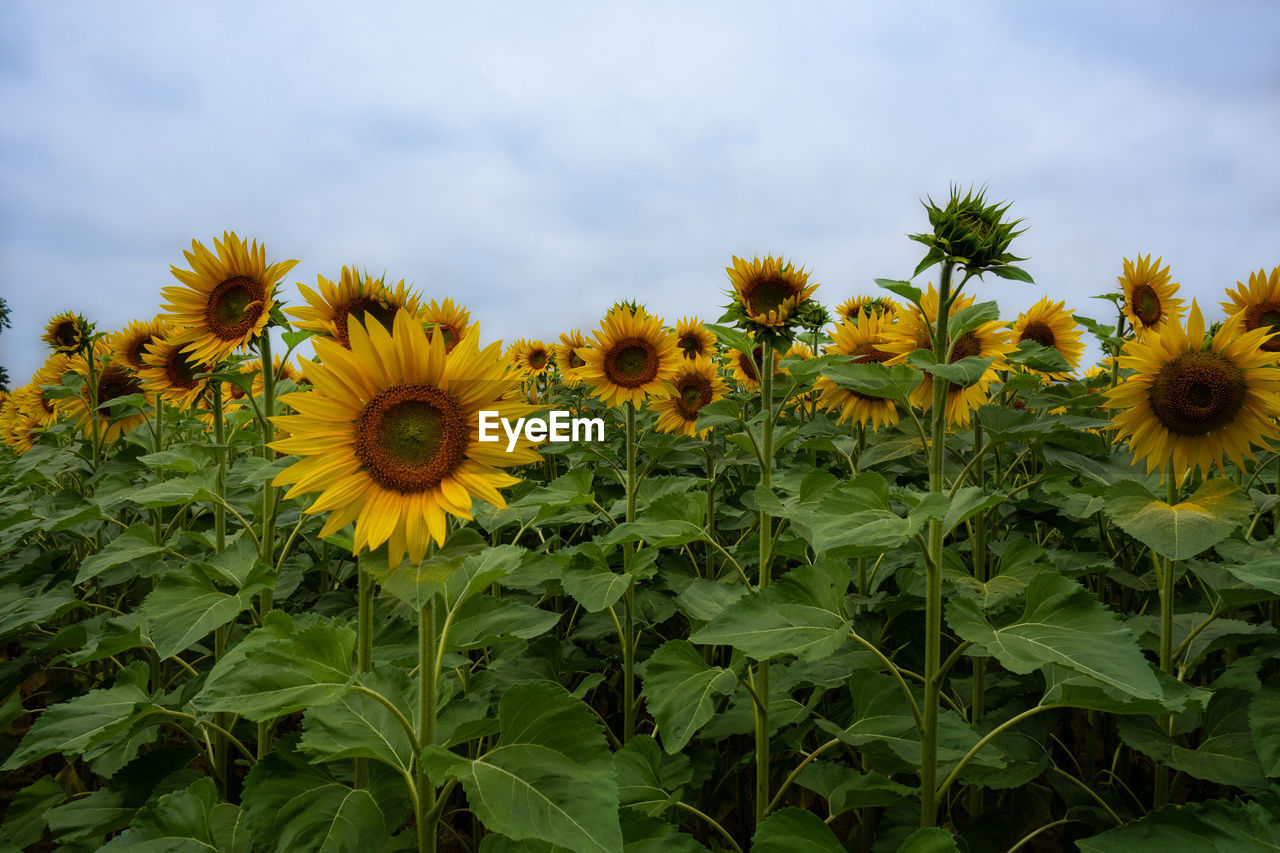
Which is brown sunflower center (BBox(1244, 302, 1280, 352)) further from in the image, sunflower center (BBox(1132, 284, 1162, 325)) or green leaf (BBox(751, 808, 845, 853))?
green leaf (BBox(751, 808, 845, 853))

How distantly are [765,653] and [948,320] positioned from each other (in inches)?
44.5

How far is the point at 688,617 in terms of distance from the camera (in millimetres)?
2775

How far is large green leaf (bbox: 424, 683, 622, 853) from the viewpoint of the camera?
4.64ft

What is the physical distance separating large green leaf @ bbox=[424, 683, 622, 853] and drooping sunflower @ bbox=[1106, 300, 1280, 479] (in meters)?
2.07

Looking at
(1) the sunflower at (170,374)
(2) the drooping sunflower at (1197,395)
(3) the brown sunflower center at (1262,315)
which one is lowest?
(2) the drooping sunflower at (1197,395)

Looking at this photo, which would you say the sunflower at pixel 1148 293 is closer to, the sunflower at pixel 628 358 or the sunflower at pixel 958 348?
the sunflower at pixel 958 348

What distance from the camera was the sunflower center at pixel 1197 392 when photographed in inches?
91.6

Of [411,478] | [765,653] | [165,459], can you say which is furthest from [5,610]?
[765,653]

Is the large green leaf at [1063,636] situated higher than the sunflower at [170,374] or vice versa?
the sunflower at [170,374]

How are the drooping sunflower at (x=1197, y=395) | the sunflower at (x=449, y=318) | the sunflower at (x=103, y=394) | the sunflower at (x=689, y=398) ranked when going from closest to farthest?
the drooping sunflower at (x=1197, y=395)
the sunflower at (x=449, y=318)
the sunflower at (x=103, y=394)
the sunflower at (x=689, y=398)

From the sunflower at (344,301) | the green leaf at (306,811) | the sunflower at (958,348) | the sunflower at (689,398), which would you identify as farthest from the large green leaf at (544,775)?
the sunflower at (689,398)

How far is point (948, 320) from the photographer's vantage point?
2.11 m

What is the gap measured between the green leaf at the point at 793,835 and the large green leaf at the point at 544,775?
18.5 inches

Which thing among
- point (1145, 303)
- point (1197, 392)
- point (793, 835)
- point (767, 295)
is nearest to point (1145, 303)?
point (1145, 303)
